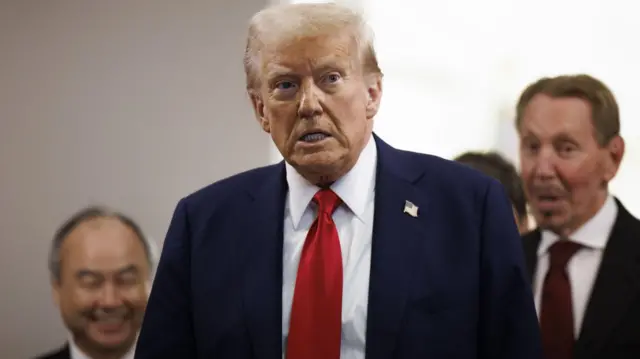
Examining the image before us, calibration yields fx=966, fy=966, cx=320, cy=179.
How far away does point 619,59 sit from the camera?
2.47m

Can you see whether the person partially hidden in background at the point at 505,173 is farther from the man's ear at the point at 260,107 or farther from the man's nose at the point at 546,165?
the man's ear at the point at 260,107

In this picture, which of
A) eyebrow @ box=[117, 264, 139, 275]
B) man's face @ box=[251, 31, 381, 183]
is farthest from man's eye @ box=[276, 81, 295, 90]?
eyebrow @ box=[117, 264, 139, 275]

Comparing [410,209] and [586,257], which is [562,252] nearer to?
[586,257]

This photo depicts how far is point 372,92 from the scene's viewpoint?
1.48 meters

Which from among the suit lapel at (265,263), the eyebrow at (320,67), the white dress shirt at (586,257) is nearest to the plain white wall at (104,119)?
the white dress shirt at (586,257)

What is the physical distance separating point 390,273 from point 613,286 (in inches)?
25.8

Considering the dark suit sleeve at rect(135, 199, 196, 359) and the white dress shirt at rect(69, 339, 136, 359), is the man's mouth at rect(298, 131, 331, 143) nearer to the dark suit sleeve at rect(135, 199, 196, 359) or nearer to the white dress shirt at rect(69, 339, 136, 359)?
the dark suit sleeve at rect(135, 199, 196, 359)

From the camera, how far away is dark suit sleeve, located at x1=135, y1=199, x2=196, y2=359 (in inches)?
58.7

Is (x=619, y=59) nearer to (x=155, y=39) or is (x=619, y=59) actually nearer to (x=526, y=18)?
(x=526, y=18)

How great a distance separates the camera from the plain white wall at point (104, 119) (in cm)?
256

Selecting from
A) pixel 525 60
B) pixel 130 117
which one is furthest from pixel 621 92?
pixel 130 117

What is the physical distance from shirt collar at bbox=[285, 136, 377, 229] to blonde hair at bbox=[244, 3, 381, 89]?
5.5 inches

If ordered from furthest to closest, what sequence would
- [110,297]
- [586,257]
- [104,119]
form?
[104,119] < [110,297] < [586,257]

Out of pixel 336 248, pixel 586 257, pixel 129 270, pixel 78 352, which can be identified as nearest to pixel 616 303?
pixel 586 257
